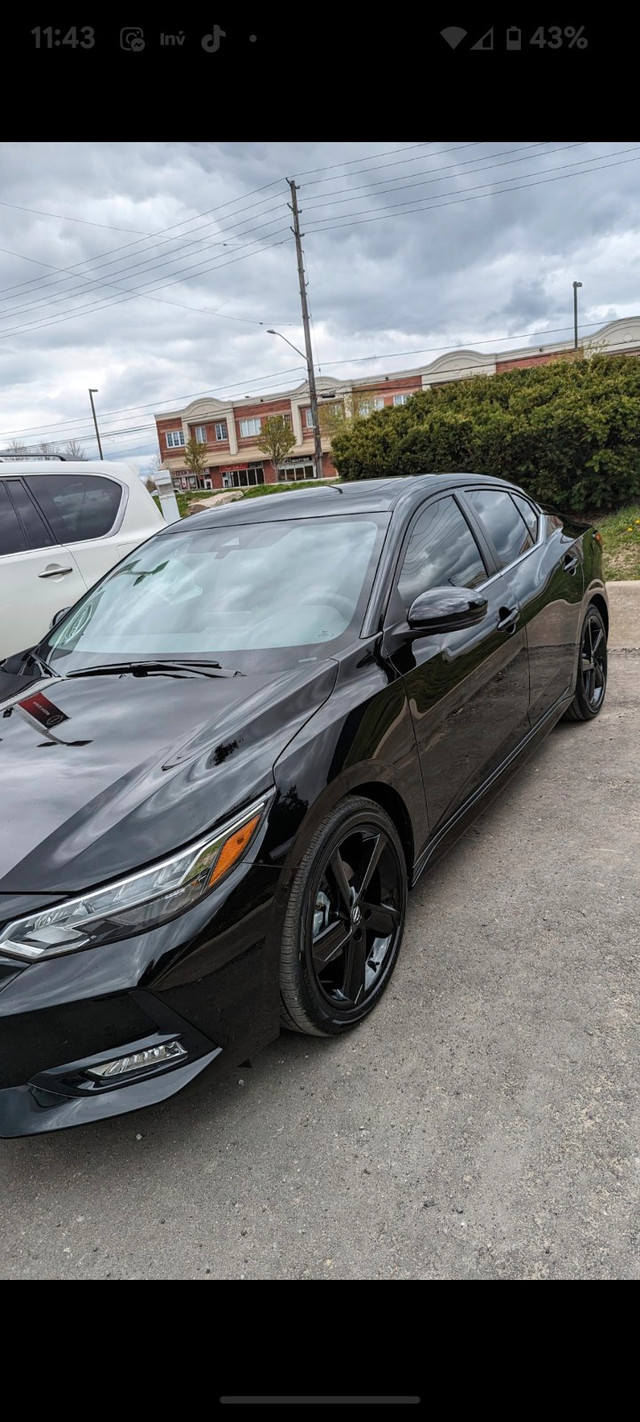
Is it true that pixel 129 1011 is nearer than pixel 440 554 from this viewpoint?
Yes

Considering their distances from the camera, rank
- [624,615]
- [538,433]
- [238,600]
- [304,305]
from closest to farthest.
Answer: [238,600] → [624,615] → [538,433] → [304,305]

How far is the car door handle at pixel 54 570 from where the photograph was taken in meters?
4.96

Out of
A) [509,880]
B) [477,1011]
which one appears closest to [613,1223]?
[477,1011]

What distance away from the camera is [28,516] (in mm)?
5051

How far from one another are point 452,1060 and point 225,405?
67044 mm

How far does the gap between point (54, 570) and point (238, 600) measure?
253cm

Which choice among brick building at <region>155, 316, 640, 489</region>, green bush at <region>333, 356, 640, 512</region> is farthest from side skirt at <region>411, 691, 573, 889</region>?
brick building at <region>155, 316, 640, 489</region>

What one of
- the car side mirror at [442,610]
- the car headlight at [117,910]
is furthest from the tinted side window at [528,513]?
the car headlight at [117,910]
